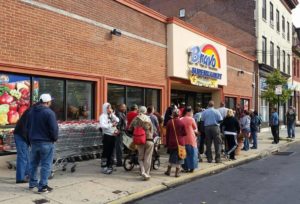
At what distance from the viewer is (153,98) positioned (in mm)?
16484

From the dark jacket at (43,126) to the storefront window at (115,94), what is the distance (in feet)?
19.6

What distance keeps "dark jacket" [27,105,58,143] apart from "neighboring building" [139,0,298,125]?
891 inches

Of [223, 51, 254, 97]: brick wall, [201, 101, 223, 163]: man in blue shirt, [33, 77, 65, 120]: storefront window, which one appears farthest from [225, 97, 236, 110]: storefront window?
[33, 77, 65, 120]: storefront window

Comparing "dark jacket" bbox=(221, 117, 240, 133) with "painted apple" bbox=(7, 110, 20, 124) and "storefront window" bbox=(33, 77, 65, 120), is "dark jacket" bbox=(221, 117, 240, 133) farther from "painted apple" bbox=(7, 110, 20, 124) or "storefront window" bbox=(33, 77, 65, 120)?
"painted apple" bbox=(7, 110, 20, 124)

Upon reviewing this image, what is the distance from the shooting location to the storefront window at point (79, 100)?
1206 centimetres

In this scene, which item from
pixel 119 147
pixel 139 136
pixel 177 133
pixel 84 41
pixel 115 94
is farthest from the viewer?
pixel 115 94

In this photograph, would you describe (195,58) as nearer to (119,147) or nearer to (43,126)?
(119,147)

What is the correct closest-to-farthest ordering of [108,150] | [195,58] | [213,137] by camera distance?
[108,150], [213,137], [195,58]

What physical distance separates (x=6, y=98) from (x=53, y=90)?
1.64 meters

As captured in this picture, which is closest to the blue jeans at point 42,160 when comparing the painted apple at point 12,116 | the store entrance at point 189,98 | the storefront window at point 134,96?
the painted apple at point 12,116

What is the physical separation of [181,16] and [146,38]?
17.5m

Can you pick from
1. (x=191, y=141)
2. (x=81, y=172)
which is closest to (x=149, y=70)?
(x=191, y=141)

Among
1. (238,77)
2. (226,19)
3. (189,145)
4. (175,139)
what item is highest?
(226,19)

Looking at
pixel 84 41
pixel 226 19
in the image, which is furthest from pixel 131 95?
pixel 226 19
